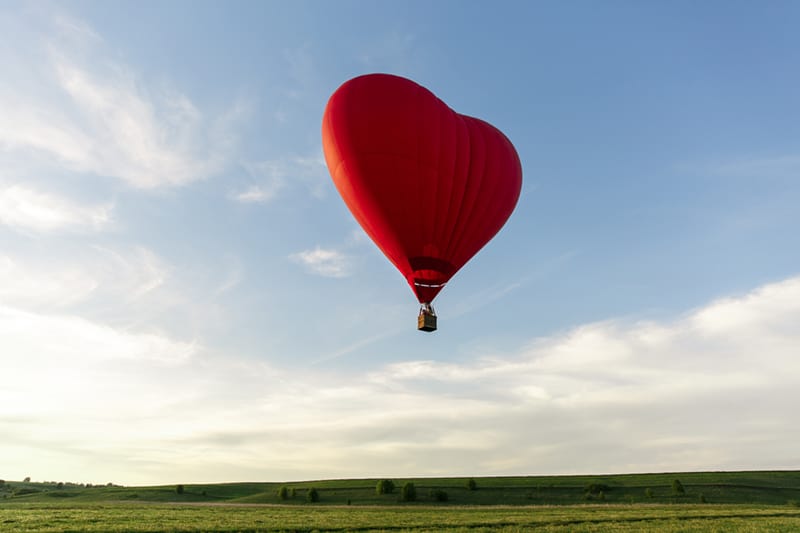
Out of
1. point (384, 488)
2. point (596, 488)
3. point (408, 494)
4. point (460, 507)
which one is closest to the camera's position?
point (460, 507)

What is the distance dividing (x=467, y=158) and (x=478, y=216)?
302cm

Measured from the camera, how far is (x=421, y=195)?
1091 inches

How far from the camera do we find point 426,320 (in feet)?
94.0

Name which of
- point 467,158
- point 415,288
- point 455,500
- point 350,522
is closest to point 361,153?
point 467,158

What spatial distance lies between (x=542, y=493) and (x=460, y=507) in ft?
73.3

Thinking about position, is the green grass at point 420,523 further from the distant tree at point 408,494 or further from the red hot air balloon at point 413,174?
the distant tree at point 408,494

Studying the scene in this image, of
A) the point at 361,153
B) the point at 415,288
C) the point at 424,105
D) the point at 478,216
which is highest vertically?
the point at 424,105

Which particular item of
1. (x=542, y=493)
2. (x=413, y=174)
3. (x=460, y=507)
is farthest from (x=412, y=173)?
(x=542, y=493)

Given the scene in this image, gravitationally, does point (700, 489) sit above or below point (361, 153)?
below

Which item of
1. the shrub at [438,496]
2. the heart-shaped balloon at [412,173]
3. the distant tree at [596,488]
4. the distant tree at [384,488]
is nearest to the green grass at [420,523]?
the heart-shaped balloon at [412,173]

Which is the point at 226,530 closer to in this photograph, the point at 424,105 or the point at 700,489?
the point at 424,105

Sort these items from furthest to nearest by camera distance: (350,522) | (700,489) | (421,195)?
(700,489)
(350,522)
(421,195)

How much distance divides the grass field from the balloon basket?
15491mm

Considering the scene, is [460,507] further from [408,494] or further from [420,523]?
[420,523]
